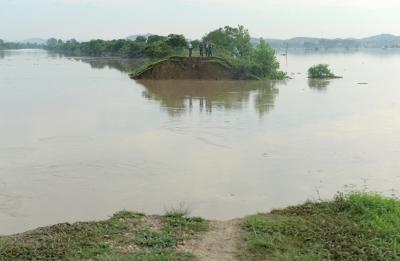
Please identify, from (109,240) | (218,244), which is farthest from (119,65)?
(218,244)

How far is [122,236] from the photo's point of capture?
18.1ft

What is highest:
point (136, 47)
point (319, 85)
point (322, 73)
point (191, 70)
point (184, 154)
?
point (136, 47)

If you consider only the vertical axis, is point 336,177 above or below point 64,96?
below

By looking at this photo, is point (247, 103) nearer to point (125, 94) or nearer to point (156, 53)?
point (125, 94)

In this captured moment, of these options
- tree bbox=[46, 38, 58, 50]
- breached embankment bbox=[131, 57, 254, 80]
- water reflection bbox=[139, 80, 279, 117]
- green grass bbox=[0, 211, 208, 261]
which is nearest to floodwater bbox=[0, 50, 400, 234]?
water reflection bbox=[139, 80, 279, 117]

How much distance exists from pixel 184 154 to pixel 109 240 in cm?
569

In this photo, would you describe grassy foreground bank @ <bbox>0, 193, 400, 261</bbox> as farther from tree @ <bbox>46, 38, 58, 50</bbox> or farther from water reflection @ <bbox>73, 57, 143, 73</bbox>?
tree @ <bbox>46, 38, 58, 50</bbox>

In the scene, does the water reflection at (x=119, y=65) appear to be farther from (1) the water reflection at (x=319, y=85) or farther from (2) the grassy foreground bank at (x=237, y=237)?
(2) the grassy foreground bank at (x=237, y=237)

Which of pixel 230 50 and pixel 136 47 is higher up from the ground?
pixel 136 47

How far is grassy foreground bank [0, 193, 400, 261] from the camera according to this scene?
4973 mm

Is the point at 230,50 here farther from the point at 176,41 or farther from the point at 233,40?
the point at 176,41

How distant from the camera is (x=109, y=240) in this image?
5.41 metres

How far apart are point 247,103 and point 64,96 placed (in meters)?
8.94

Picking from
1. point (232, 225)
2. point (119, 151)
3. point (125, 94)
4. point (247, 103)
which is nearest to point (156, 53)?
point (125, 94)
